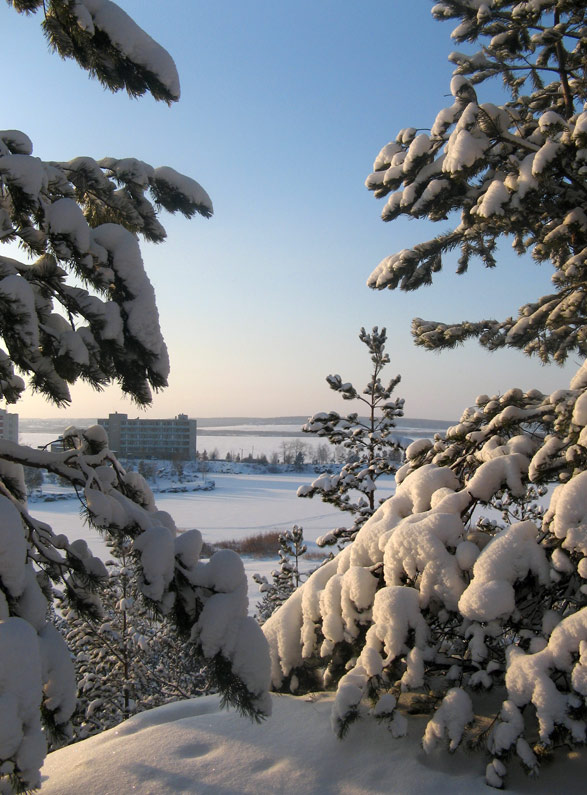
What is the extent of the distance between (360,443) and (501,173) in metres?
7.86

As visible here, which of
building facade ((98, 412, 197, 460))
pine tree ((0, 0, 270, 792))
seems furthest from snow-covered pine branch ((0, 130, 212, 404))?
building facade ((98, 412, 197, 460))

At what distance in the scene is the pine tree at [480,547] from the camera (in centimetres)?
299

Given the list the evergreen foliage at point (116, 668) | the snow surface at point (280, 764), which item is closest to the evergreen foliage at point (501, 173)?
the snow surface at point (280, 764)

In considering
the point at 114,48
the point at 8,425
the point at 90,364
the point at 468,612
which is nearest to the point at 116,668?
the point at 8,425

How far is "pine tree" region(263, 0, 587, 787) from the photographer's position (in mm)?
2992

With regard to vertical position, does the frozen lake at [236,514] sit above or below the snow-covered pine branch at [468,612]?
below

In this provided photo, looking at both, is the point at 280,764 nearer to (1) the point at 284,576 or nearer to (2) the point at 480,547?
(2) the point at 480,547

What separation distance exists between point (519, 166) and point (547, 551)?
107 inches

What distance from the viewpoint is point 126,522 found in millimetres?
2629

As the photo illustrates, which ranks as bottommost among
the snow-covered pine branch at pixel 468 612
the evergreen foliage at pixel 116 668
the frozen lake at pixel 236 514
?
the frozen lake at pixel 236 514

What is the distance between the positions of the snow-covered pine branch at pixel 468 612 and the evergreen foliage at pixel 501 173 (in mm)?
1429

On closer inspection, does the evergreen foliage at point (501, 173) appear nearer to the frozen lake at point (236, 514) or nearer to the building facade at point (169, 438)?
the frozen lake at point (236, 514)

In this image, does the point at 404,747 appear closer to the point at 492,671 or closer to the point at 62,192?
the point at 492,671

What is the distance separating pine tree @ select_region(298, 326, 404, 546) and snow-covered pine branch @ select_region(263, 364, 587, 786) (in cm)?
625
